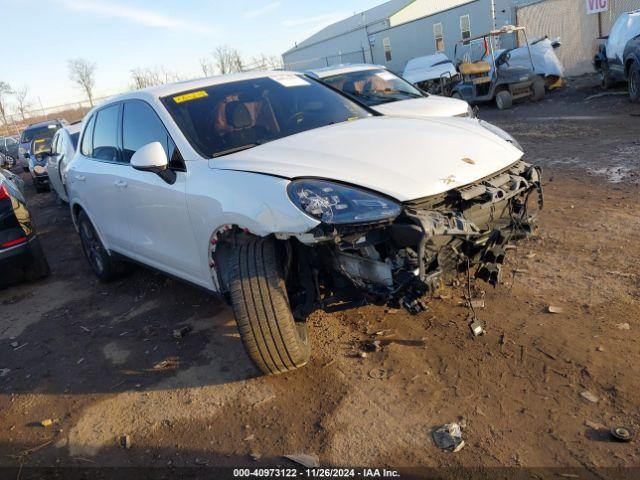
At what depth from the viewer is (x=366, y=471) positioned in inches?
101

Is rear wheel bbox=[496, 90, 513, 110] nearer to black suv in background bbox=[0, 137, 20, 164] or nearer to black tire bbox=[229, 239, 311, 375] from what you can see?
black tire bbox=[229, 239, 311, 375]

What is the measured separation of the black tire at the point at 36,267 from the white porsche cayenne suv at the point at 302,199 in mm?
2481

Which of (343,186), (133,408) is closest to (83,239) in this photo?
(133,408)

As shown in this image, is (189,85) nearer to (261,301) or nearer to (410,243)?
(261,301)

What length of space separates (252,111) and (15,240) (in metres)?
3.49

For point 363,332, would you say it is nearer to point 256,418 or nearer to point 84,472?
point 256,418

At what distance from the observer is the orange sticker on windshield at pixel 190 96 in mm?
3957

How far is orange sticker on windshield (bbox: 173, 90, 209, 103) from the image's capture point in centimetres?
396

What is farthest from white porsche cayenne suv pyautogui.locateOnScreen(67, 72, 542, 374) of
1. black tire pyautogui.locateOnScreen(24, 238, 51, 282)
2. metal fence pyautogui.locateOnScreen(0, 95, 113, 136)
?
metal fence pyautogui.locateOnScreen(0, 95, 113, 136)

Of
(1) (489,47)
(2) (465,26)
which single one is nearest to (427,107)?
(1) (489,47)

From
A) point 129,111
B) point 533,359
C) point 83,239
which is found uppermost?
point 129,111

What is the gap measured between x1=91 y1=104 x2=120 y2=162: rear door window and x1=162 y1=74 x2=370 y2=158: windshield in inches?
41.8

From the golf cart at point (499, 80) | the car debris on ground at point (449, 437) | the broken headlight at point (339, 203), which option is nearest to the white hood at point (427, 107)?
the broken headlight at point (339, 203)

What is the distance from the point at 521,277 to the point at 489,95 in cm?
1253
